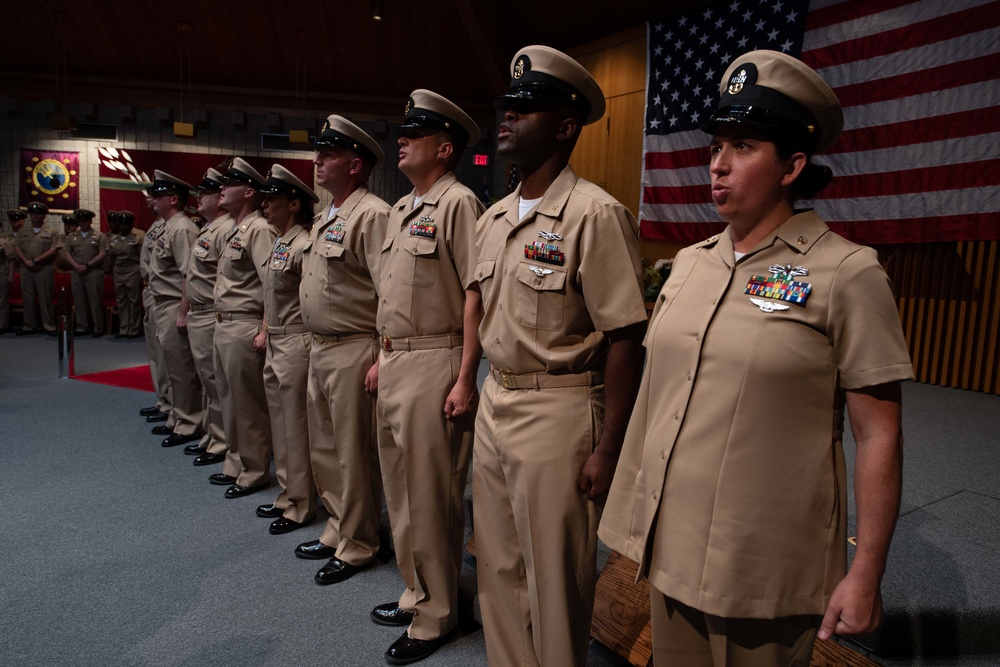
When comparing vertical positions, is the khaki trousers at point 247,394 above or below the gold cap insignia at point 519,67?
below

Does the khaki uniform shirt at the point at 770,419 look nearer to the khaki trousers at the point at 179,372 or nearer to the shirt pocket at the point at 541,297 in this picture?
the shirt pocket at the point at 541,297

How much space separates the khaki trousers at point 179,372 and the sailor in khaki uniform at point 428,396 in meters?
2.85

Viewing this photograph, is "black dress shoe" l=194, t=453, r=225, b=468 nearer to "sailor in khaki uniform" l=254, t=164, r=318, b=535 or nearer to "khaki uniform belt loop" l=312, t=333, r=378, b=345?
"sailor in khaki uniform" l=254, t=164, r=318, b=535

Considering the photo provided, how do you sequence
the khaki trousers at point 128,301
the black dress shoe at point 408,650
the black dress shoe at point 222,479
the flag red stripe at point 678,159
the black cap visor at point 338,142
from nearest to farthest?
the black dress shoe at point 408,650 → the black cap visor at point 338,142 → the black dress shoe at point 222,479 → the flag red stripe at point 678,159 → the khaki trousers at point 128,301

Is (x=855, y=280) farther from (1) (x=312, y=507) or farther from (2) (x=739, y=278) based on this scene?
(1) (x=312, y=507)

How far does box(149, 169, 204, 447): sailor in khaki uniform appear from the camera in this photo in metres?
4.51

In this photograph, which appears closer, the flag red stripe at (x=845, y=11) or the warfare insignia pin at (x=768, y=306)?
the warfare insignia pin at (x=768, y=306)

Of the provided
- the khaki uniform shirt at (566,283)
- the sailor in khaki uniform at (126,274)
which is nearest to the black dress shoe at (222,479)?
the khaki uniform shirt at (566,283)

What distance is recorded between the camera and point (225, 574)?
2674 mm

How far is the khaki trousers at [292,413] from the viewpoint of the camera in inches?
122

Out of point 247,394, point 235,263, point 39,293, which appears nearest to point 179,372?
point 247,394

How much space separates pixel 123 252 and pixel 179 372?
630 cm

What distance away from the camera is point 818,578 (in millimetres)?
1089

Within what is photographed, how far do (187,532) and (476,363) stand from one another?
1889 millimetres
